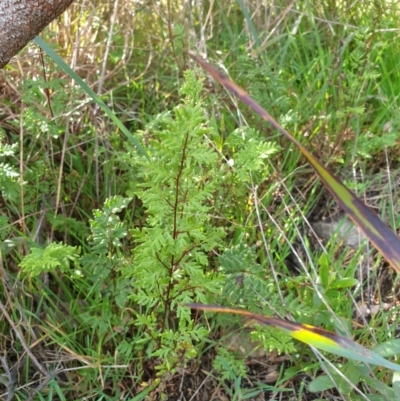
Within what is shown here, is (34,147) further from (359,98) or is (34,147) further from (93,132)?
(359,98)

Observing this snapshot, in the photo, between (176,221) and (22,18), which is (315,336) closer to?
(176,221)

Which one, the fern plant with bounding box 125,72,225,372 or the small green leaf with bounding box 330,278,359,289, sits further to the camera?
the small green leaf with bounding box 330,278,359,289

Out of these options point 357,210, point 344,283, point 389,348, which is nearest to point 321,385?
point 389,348

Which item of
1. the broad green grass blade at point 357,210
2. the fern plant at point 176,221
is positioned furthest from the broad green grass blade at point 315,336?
the fern plant at point 176,221

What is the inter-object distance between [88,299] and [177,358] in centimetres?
44

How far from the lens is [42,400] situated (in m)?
1.63

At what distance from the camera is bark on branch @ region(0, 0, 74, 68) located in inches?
50.3

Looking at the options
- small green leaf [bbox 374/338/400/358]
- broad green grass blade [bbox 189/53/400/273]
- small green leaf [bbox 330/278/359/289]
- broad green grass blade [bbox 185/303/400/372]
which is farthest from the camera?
small green leaf [bbox 330/278/359/289]

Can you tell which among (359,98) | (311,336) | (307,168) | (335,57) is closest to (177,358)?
(311,336)

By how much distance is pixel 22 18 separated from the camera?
129 cm

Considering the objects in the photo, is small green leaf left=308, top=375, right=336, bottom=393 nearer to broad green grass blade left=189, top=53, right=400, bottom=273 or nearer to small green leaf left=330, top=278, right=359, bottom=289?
small green leaf left=330, top=278, right=359, bottom=289

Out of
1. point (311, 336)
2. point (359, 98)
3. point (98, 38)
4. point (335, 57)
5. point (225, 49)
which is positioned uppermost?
point (98, 38)

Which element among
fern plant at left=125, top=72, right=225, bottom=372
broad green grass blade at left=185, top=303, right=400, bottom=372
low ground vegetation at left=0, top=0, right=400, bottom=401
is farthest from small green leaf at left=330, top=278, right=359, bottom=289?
broad green grass blade at left=185, top=303, right=400, bottom=372

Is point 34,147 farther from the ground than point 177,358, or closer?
farther from the ground
